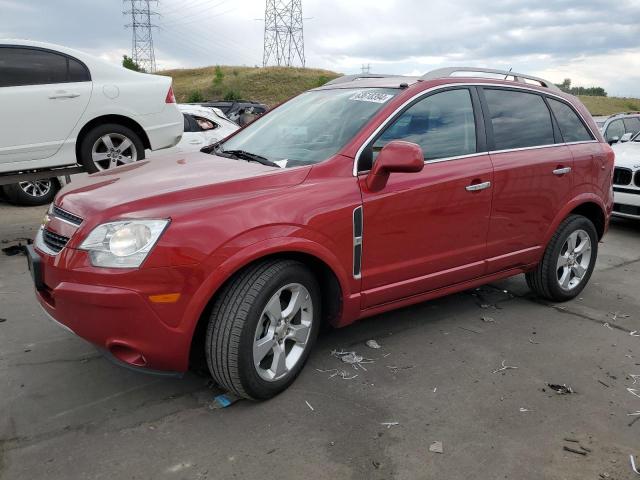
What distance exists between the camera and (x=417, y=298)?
3.69 m

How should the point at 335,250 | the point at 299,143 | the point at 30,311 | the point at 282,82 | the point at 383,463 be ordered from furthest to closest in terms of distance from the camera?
the point at 282,82 → the point at 30,311 → the point at 299,143 → the point at 335,250 → the point at 383,463

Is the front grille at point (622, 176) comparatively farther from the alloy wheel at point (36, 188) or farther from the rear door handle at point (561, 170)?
the alloy wheel at point (36, 188)

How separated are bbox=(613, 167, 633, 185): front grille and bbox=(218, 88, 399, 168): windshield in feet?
17.2

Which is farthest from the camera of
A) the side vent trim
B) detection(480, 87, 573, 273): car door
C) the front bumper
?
detection(480, 87, 573, 273): car door

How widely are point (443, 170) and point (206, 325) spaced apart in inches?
70.3

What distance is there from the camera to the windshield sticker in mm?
3561

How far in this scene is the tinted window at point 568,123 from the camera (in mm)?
4480

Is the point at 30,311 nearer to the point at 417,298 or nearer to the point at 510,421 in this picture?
the point at 417,298

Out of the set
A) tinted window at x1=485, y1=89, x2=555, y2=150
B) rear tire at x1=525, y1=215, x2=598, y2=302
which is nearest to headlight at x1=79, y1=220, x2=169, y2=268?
tinted window at x1=485, y1=89, x2=555, y2=150

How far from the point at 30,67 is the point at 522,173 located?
17.7 feet

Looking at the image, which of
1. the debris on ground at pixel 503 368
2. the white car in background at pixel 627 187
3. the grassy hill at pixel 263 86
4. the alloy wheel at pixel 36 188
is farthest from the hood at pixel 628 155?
the grassy hill at pixel 263 86

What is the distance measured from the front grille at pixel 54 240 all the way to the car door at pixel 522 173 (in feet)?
8.86

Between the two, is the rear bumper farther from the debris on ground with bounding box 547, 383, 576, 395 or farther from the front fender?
the front fender

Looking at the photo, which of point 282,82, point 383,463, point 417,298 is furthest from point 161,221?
point 282,82
